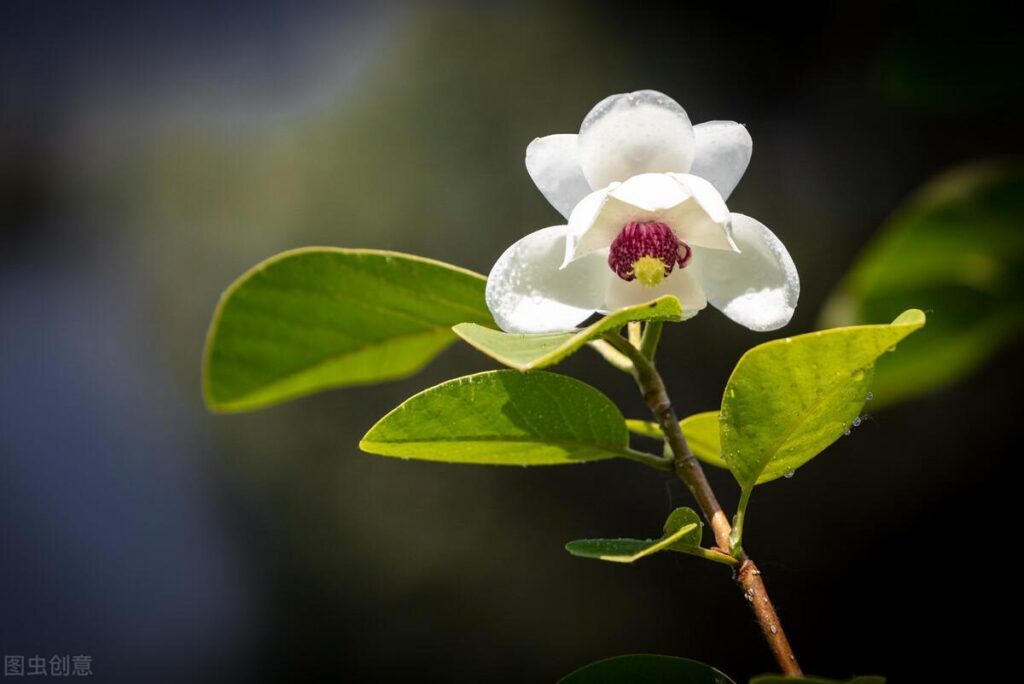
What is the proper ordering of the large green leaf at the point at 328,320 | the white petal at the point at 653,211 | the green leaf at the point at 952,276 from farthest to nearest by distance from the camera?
the green leaf at the point at 952,276, the large green leaf at the point at 328,320, the white petal at the point at 653,211

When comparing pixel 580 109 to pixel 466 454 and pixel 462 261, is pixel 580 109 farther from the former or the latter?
pixel 466 454

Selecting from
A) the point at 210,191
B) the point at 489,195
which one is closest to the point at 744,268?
the point at 489,195

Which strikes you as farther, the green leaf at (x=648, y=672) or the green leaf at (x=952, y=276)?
the green leaf at (x=952, y=276)

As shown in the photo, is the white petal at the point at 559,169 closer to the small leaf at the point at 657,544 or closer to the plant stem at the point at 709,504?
the plant stem at the point at 709,504

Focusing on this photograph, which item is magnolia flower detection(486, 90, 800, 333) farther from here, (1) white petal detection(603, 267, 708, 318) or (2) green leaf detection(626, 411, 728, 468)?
(2) green leaf detection(626, 411, 728, 468)

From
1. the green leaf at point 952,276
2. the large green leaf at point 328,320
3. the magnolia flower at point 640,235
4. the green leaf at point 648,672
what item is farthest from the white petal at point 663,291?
the green leaf at point 952,276

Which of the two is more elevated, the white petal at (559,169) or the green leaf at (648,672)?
the white petal at (559,169)
